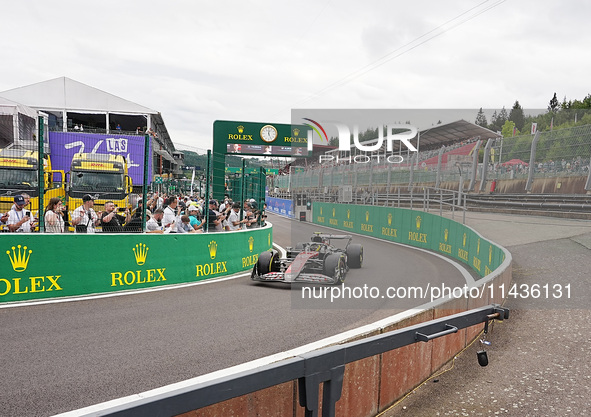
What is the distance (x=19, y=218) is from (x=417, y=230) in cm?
1433

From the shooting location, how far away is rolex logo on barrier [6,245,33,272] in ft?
23.1

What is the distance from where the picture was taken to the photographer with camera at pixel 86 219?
8.23 metres

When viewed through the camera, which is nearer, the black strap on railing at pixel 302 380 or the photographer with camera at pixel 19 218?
the black strap on railing at pixel 302 380

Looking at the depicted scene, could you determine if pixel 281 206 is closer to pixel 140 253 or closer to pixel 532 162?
pixel 532 162

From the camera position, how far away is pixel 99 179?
47.4 feet

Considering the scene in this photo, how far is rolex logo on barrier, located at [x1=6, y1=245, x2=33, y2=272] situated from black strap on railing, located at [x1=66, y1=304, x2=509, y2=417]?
20.1 feet

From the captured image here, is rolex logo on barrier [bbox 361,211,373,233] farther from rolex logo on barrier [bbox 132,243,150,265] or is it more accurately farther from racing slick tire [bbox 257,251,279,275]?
rolex logo on barrier [bbox 132,243,150,265]

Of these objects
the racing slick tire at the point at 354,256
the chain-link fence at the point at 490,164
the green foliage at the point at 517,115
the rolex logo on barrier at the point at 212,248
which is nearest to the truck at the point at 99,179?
the rolex logo on barrier at the point at 212,248

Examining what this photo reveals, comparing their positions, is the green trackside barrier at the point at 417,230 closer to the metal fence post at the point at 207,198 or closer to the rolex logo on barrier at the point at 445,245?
the rolex logo on barrier at the point at 445,245

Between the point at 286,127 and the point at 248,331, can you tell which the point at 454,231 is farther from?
the point at 286,127

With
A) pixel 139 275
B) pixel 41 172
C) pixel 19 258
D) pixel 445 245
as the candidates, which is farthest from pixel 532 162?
pixel 19 258

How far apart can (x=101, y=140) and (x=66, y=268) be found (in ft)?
34.3

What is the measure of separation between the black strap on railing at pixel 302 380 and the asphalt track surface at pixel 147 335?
2113 millimetres

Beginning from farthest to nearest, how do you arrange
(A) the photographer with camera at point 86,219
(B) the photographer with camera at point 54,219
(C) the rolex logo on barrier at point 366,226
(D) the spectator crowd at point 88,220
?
(C) the rolex logo on barrier at point 366,226 → (A) the photographer with camera at point 86,219 → (D) the spectator crowd at point 88,220 → (B) the photographer with camera at point 54,219
